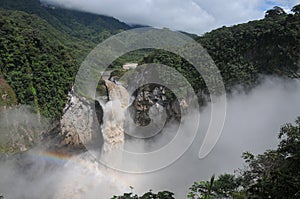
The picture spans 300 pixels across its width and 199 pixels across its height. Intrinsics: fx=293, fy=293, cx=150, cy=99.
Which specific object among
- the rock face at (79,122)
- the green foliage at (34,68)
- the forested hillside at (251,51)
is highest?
the forested hillside at (251,51)

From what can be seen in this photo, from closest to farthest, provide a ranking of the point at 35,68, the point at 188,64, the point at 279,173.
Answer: the point at 279,173
the point at 35,68
the point at 188,64

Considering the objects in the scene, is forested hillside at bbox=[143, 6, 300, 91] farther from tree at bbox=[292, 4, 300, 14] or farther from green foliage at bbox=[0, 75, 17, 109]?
green foliage at bbox=[0, 75, 17, 109]

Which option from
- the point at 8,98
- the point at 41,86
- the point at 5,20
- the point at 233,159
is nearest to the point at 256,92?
the point at 233,159

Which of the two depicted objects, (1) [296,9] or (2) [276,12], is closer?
(1) [296,9]

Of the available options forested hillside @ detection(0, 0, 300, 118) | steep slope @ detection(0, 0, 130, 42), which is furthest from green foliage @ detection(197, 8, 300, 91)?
steep slope @ detection(0, 0, 130, 42)

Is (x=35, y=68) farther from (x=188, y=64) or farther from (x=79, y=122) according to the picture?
(x=188, y=64)

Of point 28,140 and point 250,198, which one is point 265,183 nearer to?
point 250,198

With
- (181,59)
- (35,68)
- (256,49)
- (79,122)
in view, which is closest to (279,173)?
(79,122)

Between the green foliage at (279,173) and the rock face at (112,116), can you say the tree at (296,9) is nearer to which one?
the rock face at (112,116)

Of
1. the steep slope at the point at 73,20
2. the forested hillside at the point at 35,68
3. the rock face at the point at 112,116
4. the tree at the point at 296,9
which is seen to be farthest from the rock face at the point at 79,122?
the steep slope at the point at 73,20

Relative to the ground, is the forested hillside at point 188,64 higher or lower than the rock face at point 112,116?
higher

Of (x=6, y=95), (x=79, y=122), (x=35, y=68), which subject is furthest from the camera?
(x=35, y=68)
